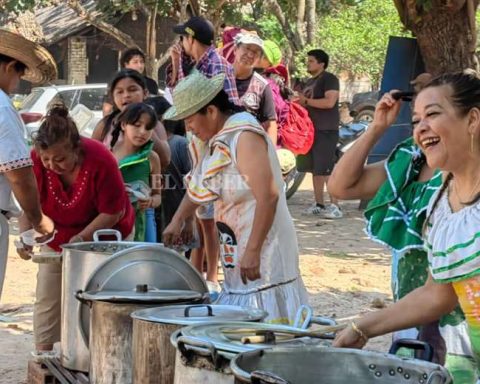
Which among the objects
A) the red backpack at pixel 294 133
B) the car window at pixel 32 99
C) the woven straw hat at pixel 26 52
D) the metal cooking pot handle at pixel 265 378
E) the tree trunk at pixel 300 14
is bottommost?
the metal cooking pot handle at pixel 265 378

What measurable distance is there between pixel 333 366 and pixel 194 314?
89 centimetres

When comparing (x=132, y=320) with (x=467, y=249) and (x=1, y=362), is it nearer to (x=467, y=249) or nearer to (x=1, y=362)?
(x=467, y=249)

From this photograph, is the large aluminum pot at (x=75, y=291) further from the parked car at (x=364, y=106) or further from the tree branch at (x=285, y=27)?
the parked car at (x=364, y=106)

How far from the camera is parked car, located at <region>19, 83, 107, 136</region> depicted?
46.6 ft

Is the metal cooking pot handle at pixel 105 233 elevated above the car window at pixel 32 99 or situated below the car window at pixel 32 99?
below

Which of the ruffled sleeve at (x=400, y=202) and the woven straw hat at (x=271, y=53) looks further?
the woven straw hat at (x=271, y=53)

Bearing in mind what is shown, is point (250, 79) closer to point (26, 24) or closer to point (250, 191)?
point (250, 191)

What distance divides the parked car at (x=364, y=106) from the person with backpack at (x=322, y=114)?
1390 centimetres

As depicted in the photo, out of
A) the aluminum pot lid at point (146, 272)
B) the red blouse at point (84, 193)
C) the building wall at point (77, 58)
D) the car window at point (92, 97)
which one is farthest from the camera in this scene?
the building wall at point (77, 58)

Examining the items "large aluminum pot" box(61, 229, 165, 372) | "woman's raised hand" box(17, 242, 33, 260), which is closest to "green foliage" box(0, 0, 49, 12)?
"woman's raised hand" box(17, 242, 33, 260)

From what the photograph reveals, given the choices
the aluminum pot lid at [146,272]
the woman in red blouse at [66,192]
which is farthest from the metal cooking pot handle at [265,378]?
the woman in red blouse at [66,192]

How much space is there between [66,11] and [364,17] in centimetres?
1008

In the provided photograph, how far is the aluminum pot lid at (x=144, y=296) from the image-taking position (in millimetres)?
3686

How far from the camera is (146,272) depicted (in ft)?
13.4
